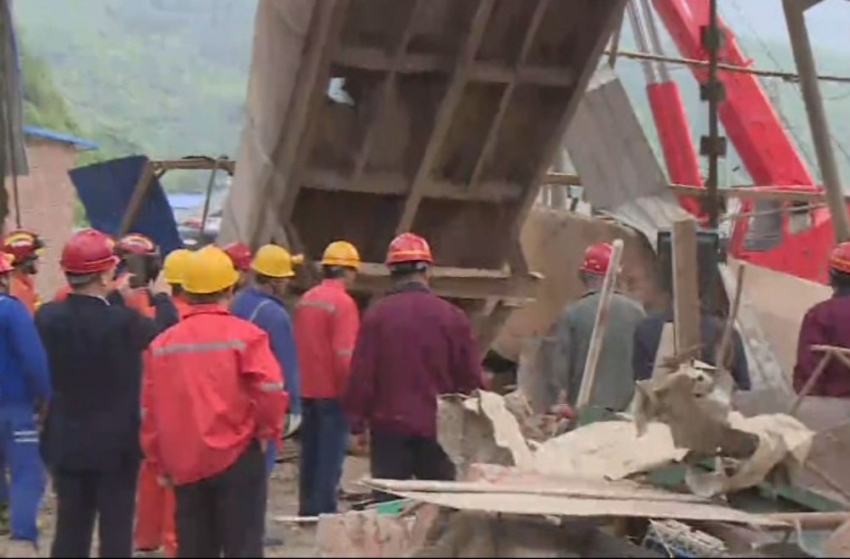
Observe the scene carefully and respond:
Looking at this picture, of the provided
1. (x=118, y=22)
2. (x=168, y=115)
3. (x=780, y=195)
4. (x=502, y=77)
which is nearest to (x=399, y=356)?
(x=502, y=77)

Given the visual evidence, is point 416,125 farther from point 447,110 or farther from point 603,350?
point 603,350

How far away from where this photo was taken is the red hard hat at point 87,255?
6.15 meters

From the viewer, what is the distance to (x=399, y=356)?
24.5 ft

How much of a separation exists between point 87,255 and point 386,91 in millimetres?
3910

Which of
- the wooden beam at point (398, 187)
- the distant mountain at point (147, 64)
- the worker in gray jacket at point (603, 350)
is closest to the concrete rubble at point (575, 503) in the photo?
the worker in gray jacket at point (603, 350)

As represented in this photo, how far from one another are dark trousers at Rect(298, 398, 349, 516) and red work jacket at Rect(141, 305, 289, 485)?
113 inches

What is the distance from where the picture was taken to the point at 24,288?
898cm

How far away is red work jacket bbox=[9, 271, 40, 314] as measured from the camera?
29.1 ft

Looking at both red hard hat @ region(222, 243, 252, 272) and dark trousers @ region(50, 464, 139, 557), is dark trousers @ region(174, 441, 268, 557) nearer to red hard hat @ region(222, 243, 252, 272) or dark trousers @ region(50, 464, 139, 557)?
dark trousers @ region(50, 464, 139, 557)

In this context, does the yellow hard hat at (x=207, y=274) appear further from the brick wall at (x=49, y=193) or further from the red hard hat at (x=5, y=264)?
the brick wall at (x=49, y=193)

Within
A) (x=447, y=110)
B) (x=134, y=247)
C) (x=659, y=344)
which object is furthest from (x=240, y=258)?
(x=659, y=344)

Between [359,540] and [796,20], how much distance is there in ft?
14.0

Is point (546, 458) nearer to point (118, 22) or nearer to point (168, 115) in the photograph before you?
point (168, 115)

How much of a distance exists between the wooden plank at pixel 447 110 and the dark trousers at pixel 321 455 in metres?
2.06
